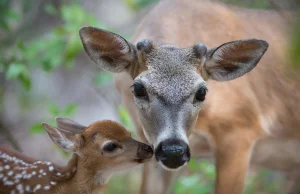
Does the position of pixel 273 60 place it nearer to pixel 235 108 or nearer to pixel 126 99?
pixel 235 108

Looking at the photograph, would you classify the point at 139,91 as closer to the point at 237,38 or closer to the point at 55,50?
the point at 237,38

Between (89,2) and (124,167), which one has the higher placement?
(124,167)

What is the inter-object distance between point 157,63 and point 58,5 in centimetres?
649

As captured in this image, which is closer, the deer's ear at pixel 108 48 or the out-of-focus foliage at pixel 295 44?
the out-of-focus foliage at pixel 295 44

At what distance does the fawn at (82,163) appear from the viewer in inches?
160

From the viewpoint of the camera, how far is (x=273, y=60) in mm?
5906

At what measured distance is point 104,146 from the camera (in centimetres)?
410

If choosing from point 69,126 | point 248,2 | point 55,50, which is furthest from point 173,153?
point 55,50

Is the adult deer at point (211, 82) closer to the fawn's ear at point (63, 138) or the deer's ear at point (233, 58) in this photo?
the deer's ear at point (233, 58)

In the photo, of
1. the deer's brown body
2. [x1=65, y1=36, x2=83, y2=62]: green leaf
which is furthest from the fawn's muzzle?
[x1=65, y1=36, x2=83, y2=62]: green leaf

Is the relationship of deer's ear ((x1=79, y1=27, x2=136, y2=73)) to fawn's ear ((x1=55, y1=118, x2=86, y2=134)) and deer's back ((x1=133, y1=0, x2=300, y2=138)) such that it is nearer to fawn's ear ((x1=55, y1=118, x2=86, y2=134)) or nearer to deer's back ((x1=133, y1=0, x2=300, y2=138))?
fawn's ear ((x1=55, y1=118, x2=86, y2=134))

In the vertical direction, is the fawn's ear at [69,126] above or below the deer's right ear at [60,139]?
below

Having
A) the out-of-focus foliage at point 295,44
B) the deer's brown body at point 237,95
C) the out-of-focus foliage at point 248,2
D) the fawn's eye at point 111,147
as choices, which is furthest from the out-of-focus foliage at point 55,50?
the out-of-focus foliage at point 295,44

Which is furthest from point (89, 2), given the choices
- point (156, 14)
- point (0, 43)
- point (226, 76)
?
point (226, 76)
